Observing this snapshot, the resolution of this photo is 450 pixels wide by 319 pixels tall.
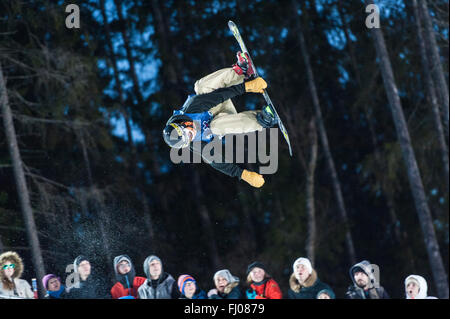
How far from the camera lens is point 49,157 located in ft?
35.8

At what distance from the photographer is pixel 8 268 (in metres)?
6.53

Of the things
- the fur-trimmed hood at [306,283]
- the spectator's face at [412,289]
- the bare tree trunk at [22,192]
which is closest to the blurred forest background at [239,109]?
the bare tree trunk at [22,192]

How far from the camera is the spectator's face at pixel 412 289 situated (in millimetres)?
6262

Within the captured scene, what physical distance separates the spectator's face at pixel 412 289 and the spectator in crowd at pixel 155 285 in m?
2.72

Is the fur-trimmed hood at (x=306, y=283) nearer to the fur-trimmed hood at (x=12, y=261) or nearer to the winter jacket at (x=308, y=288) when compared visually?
the winter jacket at (x=308, y=288)

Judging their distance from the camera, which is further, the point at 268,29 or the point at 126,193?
the point at 268,29

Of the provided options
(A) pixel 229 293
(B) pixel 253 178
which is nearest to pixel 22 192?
(A) pixel 229 293

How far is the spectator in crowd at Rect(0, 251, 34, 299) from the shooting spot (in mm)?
6492

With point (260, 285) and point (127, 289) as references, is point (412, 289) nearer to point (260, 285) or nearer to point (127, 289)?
point (260, 285)
